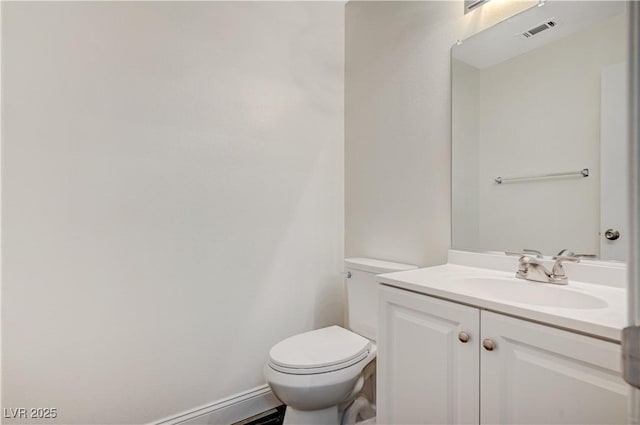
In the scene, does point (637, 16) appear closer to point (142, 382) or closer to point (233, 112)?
point (233, 112)

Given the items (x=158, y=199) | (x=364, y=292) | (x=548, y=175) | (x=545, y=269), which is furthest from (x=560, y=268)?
(x=158, y=199)

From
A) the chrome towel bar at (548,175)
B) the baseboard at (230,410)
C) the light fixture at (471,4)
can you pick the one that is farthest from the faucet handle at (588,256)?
the baseboard at (230,410)

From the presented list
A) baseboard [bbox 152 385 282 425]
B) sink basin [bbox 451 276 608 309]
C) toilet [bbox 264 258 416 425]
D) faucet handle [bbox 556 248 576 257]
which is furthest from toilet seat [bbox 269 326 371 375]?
faucet handle [bbox 556 248 576 257]

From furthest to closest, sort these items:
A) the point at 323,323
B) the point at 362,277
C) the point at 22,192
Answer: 1. the point at 323,323
2. the point at 362,277
3. the point at 22,192

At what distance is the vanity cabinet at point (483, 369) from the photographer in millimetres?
637

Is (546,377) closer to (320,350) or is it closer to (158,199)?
(320,350)

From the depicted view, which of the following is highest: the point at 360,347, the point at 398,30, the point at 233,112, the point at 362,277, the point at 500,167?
the point at 398,30

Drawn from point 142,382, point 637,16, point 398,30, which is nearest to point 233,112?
point 398,30

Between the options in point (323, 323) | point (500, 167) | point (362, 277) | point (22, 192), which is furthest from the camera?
point (323, 323)

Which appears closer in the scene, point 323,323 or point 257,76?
point 257,76

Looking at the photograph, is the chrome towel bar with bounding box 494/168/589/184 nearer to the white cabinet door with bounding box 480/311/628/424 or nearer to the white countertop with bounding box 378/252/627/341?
the white countertop with bounding box 378/252/627/341

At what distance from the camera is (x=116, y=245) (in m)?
1.31

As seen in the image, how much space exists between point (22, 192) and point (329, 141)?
1.47 metres

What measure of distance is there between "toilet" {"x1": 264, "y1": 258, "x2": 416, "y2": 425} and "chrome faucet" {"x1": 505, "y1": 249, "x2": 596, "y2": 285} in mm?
536
